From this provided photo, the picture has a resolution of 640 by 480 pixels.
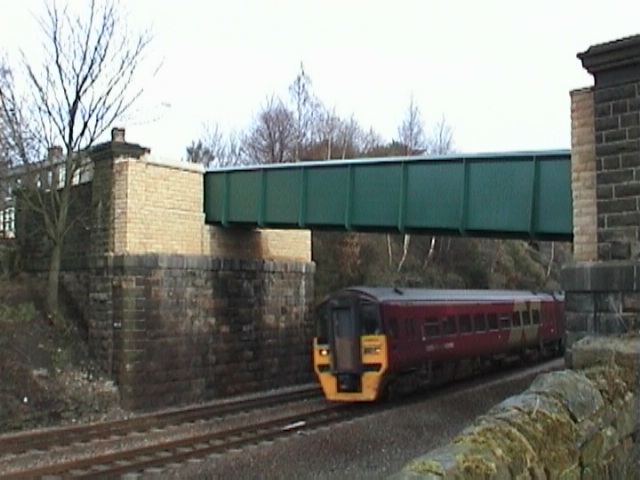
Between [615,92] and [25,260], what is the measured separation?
17.2 m

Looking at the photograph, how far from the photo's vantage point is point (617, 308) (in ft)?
35.1

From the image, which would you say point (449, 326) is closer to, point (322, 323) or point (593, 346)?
point (322, 323)

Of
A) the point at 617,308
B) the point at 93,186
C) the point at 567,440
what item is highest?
the point at 93,186

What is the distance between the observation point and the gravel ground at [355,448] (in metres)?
10.6

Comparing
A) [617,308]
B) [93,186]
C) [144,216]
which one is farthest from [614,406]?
[93,186]

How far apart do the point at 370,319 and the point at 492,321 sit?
6215 millimetres

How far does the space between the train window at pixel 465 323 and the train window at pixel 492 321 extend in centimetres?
129

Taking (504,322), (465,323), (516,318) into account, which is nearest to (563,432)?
(465,323)

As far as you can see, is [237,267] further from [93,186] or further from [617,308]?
[617,308]

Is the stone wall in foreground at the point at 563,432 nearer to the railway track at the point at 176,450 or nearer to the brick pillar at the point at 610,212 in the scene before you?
the brick pillar at the point at 610,212

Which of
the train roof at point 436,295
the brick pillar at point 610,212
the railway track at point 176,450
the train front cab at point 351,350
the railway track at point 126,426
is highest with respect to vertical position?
the brick pillar at point 610,212

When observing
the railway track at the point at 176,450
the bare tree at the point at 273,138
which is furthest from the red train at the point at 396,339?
the bare tree at the point at 273,138

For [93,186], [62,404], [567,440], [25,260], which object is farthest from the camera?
[25,260]

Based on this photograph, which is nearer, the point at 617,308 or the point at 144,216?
the point at 617,308
